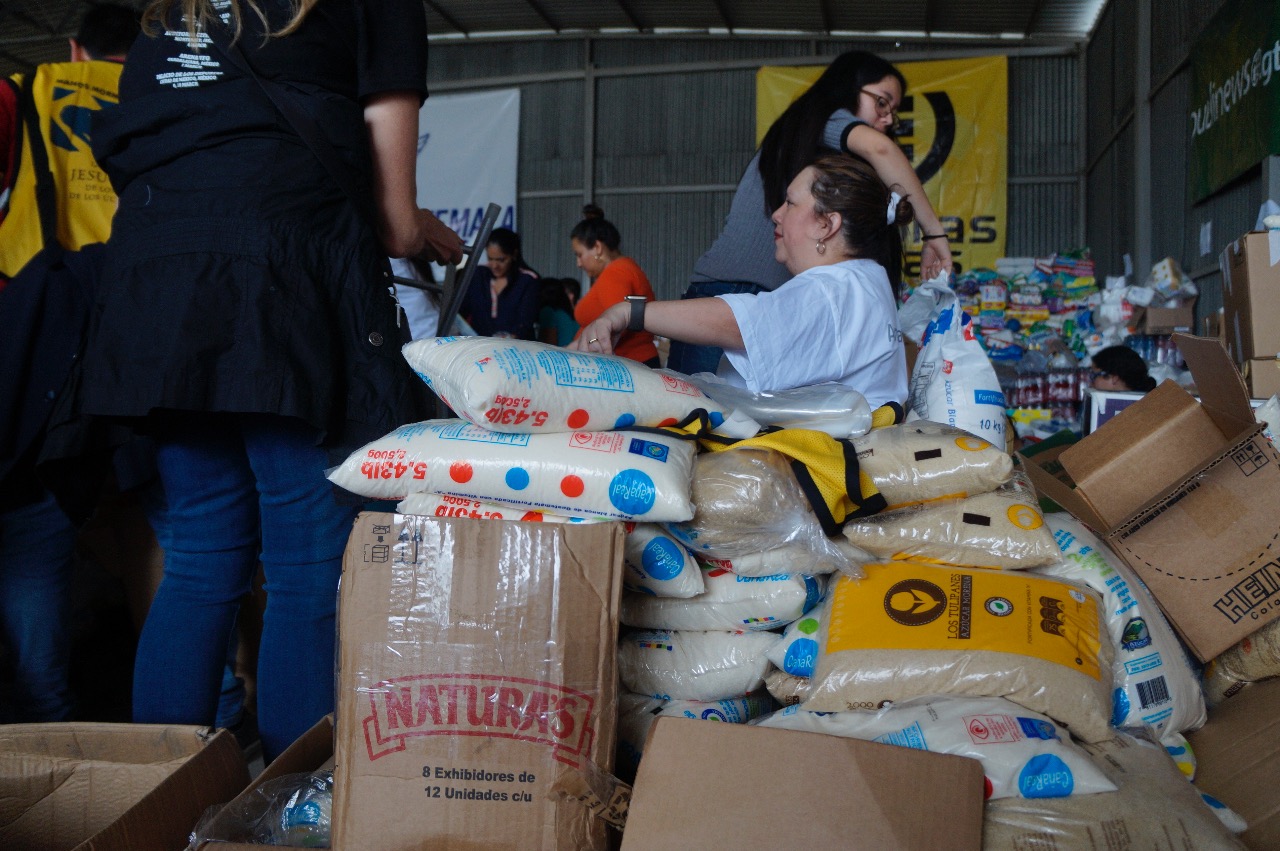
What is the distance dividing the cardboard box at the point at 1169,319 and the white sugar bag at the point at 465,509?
14.6 ft

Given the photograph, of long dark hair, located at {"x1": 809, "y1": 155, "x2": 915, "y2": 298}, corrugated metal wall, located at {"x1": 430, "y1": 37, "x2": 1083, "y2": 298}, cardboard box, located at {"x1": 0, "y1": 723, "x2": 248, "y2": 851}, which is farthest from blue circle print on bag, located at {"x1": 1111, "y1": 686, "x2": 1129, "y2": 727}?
corrugated metal wall, located at {"x1": 430, "y1": 37, "x2": 1083, "y2": 298}

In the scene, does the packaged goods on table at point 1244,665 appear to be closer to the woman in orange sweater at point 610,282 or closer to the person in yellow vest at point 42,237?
the woman in orange sweater at point 610,282

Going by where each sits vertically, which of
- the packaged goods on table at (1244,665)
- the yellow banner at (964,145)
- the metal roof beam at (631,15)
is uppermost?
the metal roof beam at (631,15)

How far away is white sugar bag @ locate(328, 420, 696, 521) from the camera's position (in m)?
1.21

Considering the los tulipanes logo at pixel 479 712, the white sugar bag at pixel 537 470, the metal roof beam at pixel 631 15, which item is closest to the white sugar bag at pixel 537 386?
the white sugar bag at pixel 537 470

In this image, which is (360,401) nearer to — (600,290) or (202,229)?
(202,229)

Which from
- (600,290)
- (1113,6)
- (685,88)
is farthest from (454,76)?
(600,290)

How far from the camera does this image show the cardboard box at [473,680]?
1010 mm

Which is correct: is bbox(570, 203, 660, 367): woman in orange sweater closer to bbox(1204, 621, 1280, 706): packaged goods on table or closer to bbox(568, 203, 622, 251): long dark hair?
bbox(568, 203, 622, 251): long dark hair

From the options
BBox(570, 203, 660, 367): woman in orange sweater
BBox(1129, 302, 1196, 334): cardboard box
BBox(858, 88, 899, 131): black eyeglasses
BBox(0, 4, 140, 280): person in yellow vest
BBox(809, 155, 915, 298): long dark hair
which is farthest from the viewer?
BBox(1129, 302, 1196, 334): cardboard box

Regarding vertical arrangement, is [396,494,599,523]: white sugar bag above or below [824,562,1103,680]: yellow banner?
above

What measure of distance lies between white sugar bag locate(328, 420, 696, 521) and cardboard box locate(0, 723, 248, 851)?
40cm

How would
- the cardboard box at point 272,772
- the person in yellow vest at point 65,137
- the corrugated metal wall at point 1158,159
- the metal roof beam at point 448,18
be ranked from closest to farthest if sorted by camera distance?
the cardboard box at point 272,772 < the person in yellow vest at point 65,137 < the corrugated metal wall at point 1158,159 < the metal roof beam at point 448,18

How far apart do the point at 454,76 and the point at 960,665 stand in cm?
961
